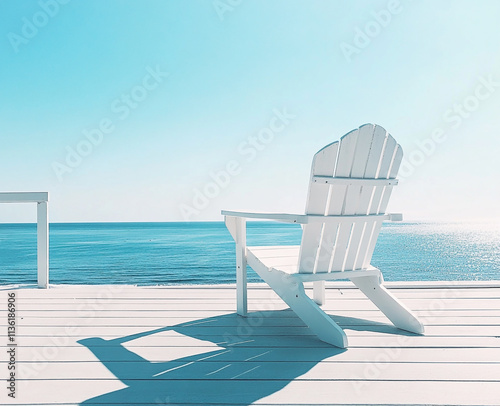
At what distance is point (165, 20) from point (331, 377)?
755 centimetres

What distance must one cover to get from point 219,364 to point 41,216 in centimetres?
217

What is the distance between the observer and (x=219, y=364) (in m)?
1.44

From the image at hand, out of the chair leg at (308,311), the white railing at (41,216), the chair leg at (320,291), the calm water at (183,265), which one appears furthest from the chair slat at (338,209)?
the calm water at (183,265)

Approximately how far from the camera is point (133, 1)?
291 inches

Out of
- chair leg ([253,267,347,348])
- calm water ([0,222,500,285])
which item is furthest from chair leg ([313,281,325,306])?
calm water ([0,222,500,285])

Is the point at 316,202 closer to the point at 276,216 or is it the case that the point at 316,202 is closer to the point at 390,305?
the point at 276,216

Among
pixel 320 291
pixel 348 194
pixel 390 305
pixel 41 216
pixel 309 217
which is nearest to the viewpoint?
pixel 309 217

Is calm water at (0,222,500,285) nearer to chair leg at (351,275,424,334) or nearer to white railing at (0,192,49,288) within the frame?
white railing at (0,192,49,288)

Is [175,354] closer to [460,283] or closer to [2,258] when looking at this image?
[460,283]

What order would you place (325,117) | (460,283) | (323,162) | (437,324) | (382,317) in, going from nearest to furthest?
(323,162), (437,324), (382,317), (460,283), (325,117)

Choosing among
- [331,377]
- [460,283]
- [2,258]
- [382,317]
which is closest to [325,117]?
[460,283]

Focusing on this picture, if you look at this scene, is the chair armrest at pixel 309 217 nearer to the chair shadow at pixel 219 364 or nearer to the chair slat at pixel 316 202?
the chair slat at pixel 316 202

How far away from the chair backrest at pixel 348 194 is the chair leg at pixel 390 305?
3.6 inches

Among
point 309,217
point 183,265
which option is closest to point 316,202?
point 309,217
